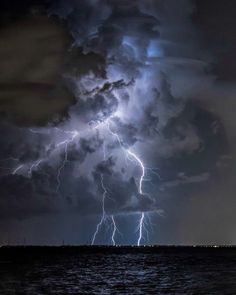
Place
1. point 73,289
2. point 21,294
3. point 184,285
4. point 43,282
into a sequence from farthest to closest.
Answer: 1. point 43,282
2. point 184,285
3. point 73,289
4. point 21,294

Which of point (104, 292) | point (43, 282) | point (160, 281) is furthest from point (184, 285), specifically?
point (43, 282)

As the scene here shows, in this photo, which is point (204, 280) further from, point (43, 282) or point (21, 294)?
point (21, 294)

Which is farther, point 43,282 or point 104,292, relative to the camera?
point 43,282

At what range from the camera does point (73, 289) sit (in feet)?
159

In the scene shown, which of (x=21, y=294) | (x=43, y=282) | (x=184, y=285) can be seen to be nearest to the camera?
(x=21, y=294)

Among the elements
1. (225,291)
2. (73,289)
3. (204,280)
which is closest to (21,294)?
(73,289)

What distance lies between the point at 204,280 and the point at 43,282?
54.0ft

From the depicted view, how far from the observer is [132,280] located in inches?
2298

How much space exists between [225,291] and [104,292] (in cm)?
987

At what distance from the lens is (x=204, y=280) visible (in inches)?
2258

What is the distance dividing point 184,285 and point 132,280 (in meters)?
7.86

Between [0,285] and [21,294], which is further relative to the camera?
[0,285]

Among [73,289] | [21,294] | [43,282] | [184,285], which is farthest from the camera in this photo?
[43,282]

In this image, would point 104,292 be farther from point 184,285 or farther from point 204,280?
point 204,280
